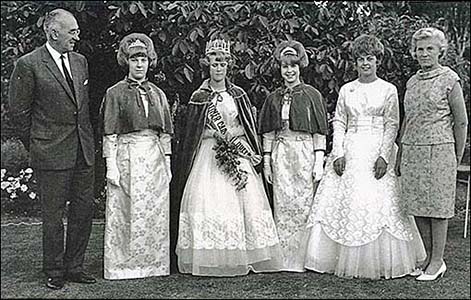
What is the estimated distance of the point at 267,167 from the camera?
16.9ft

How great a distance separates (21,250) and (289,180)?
6.66 feet

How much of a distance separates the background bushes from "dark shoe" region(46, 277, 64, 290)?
186cm

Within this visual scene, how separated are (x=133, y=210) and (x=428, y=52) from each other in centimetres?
240

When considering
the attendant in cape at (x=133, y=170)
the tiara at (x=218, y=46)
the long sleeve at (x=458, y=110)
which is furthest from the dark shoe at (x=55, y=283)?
the long sleeve at (x=458, y=110)

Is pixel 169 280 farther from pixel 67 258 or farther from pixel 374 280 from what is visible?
pixel 374 280

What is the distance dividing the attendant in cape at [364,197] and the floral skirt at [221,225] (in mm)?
371

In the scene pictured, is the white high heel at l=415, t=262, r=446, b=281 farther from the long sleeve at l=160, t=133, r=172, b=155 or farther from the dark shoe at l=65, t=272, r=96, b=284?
the dark shoe at l=65, t=272, r=96, b=284

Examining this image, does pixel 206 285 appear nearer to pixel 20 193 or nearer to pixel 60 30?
pixel 20 193

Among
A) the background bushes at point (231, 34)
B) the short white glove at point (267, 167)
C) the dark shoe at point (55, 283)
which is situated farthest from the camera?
the background bushes at point (231, 34)

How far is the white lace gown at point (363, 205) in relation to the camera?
4754 millimetres

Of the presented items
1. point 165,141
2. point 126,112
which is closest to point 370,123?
point 165,141

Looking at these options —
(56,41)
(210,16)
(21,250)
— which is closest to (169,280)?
(21,250)

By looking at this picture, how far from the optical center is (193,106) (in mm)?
5078

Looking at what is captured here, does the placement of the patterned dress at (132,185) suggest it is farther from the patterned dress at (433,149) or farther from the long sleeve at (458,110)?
the long sleeve at (458,110)
